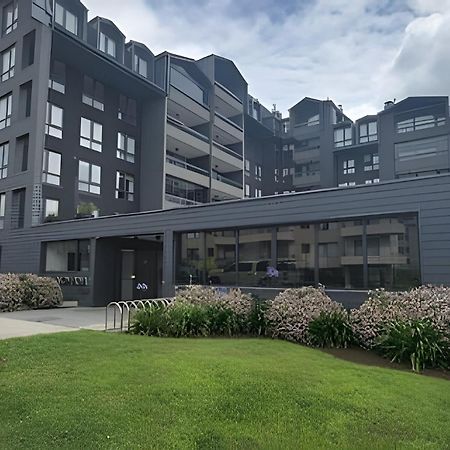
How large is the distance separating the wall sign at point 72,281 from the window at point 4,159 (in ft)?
26.8

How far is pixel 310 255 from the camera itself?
41.3 ft

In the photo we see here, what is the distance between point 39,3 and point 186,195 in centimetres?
1424

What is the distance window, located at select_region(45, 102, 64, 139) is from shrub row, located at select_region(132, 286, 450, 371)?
15813 millimetres

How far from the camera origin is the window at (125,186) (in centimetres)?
2714

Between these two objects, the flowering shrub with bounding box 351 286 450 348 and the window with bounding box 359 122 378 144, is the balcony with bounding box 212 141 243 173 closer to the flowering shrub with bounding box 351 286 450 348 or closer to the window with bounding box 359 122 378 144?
the window with bounding box 359 122 378 144

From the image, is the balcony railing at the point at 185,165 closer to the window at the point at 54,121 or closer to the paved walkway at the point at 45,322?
the window at the point at 54,121

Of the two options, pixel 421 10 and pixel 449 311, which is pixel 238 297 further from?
pixel 421 10

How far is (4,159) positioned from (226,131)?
17.6m

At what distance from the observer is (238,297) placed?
10406 mm

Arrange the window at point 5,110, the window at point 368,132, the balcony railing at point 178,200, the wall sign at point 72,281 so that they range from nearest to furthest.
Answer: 1. the wall sign at point 72,281
2. the window at point 5,110
3. the balcony railing at point 178,200
4. the window at point 368,132

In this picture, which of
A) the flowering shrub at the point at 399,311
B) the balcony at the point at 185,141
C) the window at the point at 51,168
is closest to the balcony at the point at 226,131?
the balcony at the point at 185,141

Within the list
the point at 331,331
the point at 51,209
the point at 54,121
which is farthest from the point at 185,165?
the point at 331,331

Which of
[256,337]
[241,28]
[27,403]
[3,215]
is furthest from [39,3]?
[27,403]

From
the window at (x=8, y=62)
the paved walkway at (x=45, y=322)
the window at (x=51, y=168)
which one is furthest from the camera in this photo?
the window at (x=8, y=62)
